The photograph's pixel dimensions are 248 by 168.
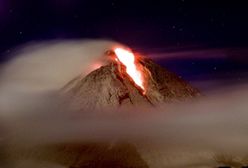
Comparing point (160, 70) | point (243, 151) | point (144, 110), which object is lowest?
point (243, 151)

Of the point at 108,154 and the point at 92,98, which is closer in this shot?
the point at 108,154

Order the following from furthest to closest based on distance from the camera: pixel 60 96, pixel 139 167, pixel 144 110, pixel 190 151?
pixel 60 96 → pixel 144 110 → pixel 190 151 → pixel 139 167

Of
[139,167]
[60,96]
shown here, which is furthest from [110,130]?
[139,167]

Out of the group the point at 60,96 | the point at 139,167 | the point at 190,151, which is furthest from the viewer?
the point at 60,96

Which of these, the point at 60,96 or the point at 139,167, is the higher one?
the point at 60,96

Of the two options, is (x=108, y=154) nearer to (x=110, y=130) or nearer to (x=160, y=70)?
(x=110, y=130)

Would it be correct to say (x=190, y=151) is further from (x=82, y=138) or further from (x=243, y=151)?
(x=82, y=138)
